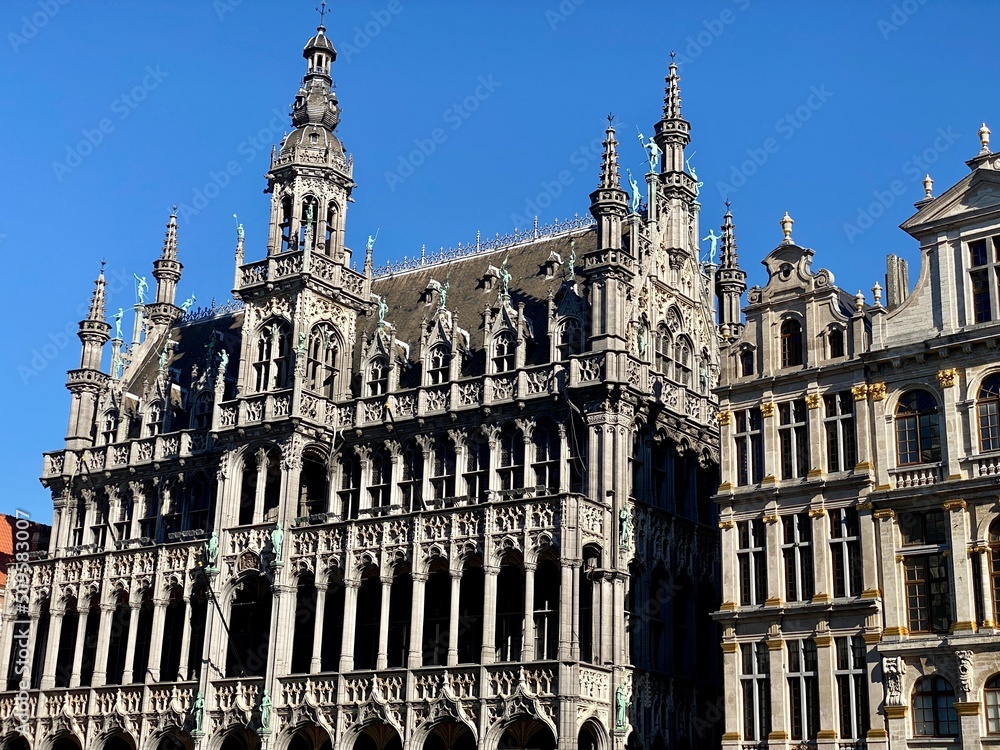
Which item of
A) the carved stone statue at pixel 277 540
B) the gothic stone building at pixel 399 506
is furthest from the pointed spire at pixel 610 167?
the carved stone statue at pixel 277 540

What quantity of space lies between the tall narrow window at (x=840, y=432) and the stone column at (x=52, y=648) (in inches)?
1377

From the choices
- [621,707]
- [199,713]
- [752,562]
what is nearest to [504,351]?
[752,562]

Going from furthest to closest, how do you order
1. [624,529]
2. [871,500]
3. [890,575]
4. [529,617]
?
[624,529] < [529,617] < [871,500] < [890,575]

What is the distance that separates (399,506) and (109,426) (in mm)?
18190

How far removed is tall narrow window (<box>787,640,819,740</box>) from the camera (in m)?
43.7

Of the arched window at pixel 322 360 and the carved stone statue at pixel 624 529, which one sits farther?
the arched window at pixel 322 360

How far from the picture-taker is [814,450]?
45.7 meters

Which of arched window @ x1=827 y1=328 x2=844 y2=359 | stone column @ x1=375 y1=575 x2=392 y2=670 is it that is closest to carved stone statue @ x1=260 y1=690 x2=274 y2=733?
stone column @ x1=375 y1=575 x2=392 y2=670

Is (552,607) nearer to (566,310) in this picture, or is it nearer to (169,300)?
(566,310)

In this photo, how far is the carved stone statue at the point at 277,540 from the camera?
56062mm

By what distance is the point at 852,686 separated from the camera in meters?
43.0

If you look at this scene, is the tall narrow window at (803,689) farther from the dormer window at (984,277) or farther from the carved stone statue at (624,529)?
the dormer window at (984,277)

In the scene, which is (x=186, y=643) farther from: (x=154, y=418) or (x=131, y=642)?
(x=154, y=418)

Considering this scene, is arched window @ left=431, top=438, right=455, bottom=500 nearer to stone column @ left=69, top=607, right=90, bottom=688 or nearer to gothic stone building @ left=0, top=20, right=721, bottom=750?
gothic stone building @ left=0, top=20, right=721, bottom=750
